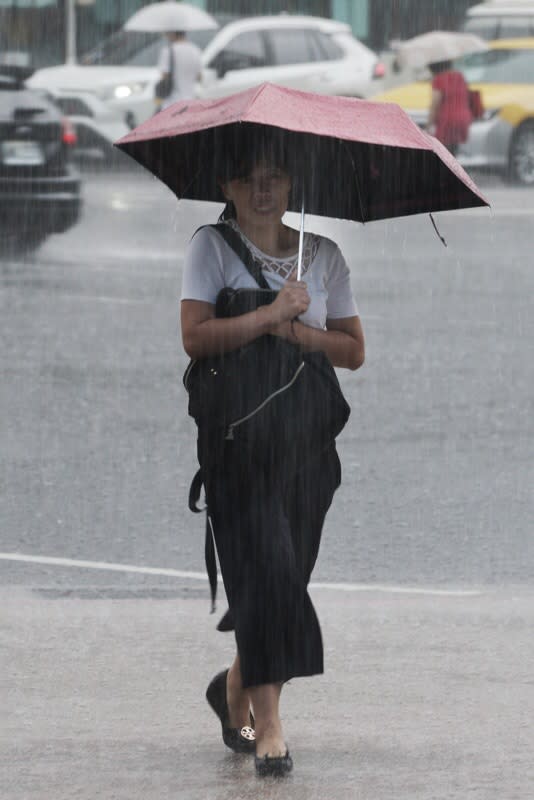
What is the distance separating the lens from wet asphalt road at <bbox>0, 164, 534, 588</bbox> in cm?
715

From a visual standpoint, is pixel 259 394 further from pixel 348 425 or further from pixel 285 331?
pixel 348 425

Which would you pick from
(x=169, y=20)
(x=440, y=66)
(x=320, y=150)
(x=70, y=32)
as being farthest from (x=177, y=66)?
(x=320, y=150)

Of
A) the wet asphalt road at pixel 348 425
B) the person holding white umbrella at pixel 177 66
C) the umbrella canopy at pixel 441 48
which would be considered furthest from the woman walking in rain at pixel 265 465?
the umbrella canopy at pixel 441 48

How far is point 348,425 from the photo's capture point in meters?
9.17

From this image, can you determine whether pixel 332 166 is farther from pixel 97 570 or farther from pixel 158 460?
pixel 158 460

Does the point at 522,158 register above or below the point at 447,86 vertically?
below

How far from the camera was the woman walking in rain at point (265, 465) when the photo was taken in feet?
14.5

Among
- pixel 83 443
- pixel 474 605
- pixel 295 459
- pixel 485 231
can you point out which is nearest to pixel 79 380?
pixel 83 443

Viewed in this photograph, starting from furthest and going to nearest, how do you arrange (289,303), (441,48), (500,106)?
1. (500,106)
2. (441,48)
3. (289,303)

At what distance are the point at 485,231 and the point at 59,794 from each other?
44.5 ft

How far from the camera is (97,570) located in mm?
6816

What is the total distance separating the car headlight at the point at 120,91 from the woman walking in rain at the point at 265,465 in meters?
20.0

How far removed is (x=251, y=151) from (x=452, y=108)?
16.5 meters

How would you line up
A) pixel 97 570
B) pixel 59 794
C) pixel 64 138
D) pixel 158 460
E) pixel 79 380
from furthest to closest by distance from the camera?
pixel 64 138 → pixel 79 380 → pixel 158 460 → pixel 97 570 → pixel 59 794
